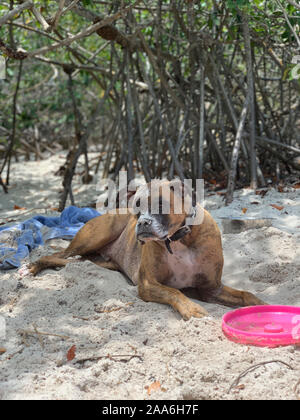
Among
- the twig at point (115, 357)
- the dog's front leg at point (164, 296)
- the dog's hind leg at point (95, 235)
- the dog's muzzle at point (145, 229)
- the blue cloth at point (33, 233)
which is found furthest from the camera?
the blue cloth at point (33, 233)

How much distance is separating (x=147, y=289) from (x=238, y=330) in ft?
2.80

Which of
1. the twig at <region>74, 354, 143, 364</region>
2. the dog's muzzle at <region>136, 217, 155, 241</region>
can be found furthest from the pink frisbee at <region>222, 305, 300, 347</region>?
the dog's muzzle at <region>136, 217, 155, 241</region>

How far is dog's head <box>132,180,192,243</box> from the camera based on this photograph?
9.55 feet

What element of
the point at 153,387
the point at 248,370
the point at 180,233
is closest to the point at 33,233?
the point at 180,233

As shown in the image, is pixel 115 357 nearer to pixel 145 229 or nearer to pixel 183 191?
pixel 145 229

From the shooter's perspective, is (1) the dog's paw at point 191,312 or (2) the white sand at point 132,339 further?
(1) the dog's paw at point 191,312

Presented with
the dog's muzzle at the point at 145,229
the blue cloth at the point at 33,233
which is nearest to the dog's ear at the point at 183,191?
the dog's muzzle at the point at 145,229

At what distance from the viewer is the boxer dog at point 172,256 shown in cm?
299

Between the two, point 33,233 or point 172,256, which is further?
point 33,233

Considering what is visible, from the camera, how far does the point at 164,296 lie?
3.21 metres

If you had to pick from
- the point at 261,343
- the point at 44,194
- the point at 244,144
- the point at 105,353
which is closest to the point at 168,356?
the point at 105,353

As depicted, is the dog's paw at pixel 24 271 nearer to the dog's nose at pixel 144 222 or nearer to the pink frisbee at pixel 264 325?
the dog's nose at pixel 144 222

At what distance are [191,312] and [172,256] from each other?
507 millimetres

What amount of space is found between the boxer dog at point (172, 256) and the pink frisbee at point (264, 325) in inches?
8.6
